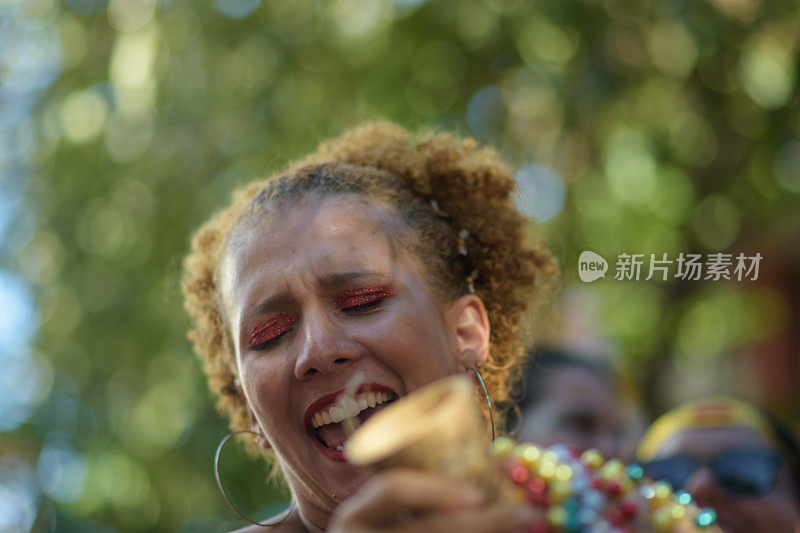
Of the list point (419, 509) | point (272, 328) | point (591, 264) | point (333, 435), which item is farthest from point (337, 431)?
point (591, 264)

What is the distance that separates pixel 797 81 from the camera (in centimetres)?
485

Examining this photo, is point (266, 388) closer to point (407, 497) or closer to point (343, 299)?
point (343, 299)

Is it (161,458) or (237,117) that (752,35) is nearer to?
(237,117)

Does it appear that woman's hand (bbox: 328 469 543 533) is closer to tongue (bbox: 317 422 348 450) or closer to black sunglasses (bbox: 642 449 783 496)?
tongue (bbox: 317 422 348 450)

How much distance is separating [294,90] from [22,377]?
296 cm

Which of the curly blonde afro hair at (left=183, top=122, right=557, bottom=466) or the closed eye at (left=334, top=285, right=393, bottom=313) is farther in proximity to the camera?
the curly blonde afro hair at (left=183, top=122, right=557, bottom=466)

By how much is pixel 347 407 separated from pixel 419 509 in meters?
0.87

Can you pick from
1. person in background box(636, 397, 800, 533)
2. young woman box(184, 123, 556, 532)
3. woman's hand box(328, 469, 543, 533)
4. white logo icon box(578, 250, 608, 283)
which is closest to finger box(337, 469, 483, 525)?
woman's hand box(328, 469, 543, 533)

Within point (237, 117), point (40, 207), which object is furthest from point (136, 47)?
point (40, 207)

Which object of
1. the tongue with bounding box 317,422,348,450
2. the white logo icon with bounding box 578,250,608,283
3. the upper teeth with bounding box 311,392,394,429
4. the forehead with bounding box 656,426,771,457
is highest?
the white logo icon with bounding box 578,250,608,283

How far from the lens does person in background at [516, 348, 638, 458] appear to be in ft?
14.0

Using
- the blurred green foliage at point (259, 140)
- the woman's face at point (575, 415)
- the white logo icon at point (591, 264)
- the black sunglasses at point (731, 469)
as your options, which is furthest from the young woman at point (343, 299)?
the blurred green foliage at point (259, 140)

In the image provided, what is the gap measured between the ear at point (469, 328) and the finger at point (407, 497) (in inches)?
46.9

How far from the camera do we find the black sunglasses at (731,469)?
2.92 meters
